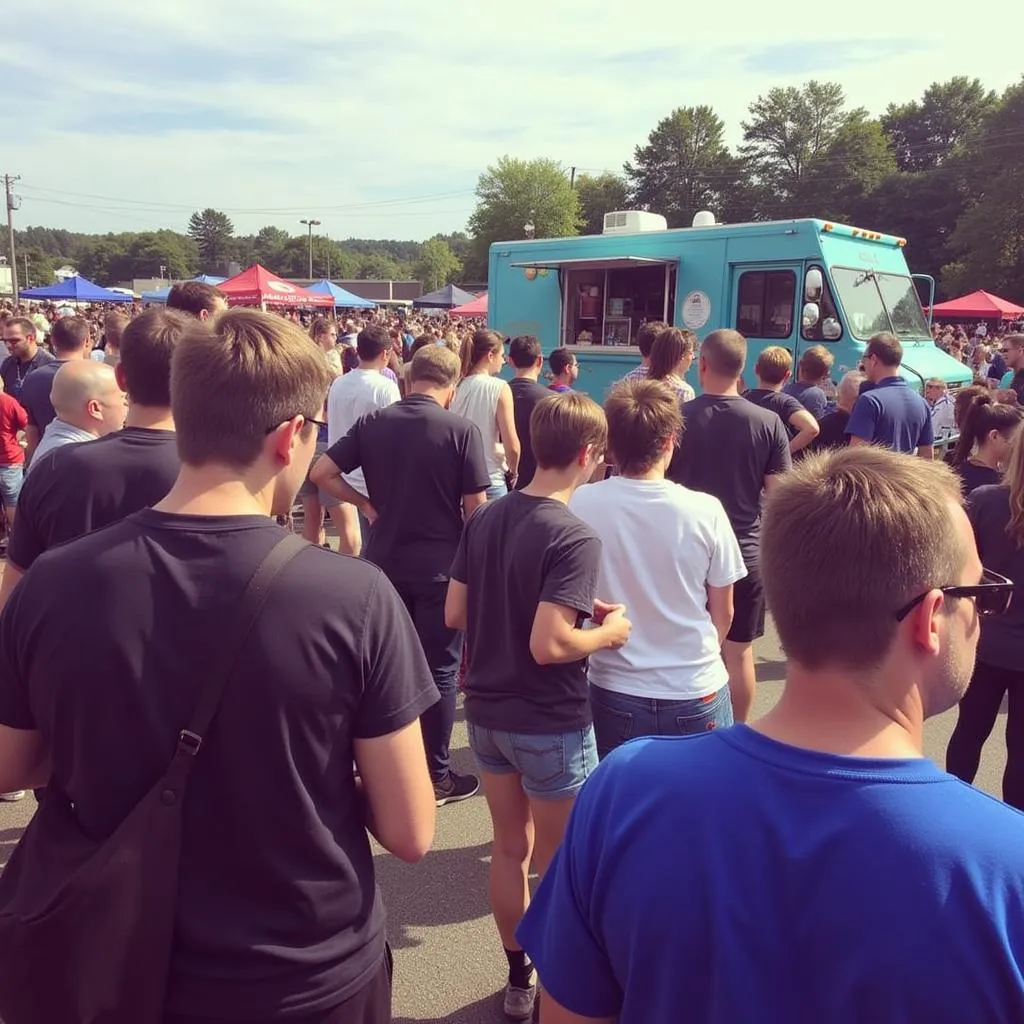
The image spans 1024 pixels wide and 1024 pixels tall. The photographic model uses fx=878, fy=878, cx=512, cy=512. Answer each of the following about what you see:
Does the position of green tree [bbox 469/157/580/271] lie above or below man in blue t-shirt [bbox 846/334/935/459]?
above

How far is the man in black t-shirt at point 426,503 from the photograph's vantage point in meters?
4.11

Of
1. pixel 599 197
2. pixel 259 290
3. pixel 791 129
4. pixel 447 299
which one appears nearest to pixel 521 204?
pixel 599 197

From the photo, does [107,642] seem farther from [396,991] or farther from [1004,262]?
[1004,262]

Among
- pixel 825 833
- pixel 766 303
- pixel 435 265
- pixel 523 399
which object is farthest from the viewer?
pixel 435 265

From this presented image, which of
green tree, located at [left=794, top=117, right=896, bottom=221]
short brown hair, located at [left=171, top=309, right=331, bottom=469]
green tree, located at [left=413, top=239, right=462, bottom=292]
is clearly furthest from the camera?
green tree, located at [left=413, top=239, right=462, bottom=292]

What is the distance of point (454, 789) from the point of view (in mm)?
4219

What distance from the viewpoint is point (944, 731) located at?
4.94 m

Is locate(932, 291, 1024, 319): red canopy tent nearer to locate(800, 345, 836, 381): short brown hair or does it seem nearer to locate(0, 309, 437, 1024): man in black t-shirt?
locate(800, 345, 836, 381): short brown hair

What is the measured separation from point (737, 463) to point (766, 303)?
635 centimetres

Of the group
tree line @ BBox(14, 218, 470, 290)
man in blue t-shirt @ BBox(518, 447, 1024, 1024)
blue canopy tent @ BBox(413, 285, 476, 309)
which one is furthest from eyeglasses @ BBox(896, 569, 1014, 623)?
tree line @ BBox(14, 218, 470, 290)

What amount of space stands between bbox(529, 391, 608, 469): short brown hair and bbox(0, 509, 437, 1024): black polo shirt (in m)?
1.35

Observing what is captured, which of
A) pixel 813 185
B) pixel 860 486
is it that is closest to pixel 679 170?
pixel 813 185

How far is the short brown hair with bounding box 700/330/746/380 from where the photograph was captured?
14.7 feet

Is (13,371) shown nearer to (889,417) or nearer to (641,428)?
(641,428)
